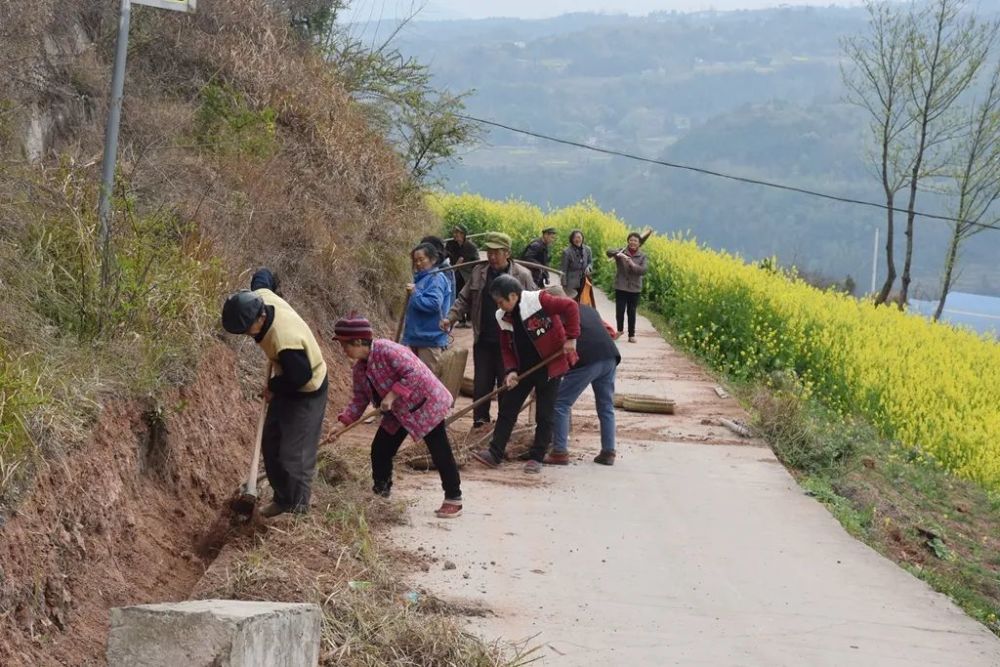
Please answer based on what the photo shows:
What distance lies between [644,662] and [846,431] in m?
8.28

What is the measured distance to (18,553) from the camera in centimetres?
576

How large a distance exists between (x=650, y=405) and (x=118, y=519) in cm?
797

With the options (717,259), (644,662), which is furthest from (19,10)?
(717,259)

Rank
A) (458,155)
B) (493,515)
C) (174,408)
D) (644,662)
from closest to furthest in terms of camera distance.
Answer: (644,662) < (174,408) < (493,515) < (458,155)

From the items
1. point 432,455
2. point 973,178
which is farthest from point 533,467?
point 973,178

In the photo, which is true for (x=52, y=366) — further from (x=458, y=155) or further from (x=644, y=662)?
(x=458, y=155)

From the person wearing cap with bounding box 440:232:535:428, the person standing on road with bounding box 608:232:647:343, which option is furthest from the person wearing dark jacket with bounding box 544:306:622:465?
the person standing on road with bounding box 608:232:647:343

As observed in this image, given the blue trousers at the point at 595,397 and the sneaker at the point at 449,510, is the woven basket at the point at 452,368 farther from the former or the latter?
the sneaker at the point at 449,510

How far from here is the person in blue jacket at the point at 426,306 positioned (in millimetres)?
11266

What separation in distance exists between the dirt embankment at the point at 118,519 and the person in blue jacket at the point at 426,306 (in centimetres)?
213

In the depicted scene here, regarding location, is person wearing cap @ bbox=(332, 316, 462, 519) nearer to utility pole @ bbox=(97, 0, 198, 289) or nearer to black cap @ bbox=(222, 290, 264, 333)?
black cap @ bbox=(222, 290, 264, 333)

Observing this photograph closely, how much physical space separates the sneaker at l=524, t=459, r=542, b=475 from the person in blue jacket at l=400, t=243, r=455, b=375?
1473 millimetres

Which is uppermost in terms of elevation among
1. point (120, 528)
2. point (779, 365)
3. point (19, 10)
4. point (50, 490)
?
point (19, 10)

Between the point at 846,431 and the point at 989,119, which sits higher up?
the point at 989,119
